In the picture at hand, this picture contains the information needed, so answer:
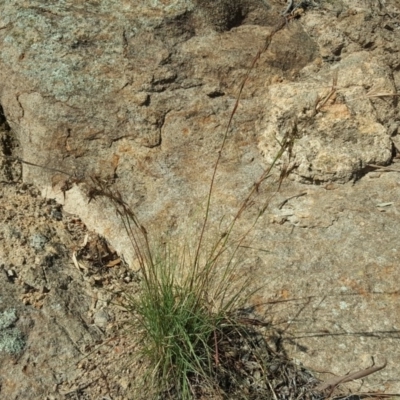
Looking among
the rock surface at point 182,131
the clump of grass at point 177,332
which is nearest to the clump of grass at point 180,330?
the clump of grass at point 177,332

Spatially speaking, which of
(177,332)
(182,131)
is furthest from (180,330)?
(182,131)

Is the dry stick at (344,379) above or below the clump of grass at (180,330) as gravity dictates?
below

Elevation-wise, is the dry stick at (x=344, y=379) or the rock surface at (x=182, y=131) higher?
the rock surface at (x=182, y=131)

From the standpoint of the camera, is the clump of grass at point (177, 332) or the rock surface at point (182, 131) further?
the rock surface at point (182, 131)

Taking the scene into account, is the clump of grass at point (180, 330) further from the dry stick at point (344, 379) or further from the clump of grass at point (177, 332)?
the dry stick at point (344, 379)

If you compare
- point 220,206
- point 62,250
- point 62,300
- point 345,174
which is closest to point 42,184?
point 62,250

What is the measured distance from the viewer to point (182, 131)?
267 cm

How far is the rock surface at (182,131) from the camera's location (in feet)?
7.99

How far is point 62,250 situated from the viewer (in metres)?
2.50

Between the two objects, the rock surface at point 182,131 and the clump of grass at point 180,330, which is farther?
the rock surface at point 182,131

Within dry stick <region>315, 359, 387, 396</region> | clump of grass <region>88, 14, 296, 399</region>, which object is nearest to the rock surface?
clump of grass <region>88, 14, 296, 399</region>

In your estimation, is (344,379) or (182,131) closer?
(344,379)

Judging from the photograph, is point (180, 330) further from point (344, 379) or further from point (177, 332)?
point (344, 379)

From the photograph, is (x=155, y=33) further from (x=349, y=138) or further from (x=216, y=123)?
(x=349, y=138)
